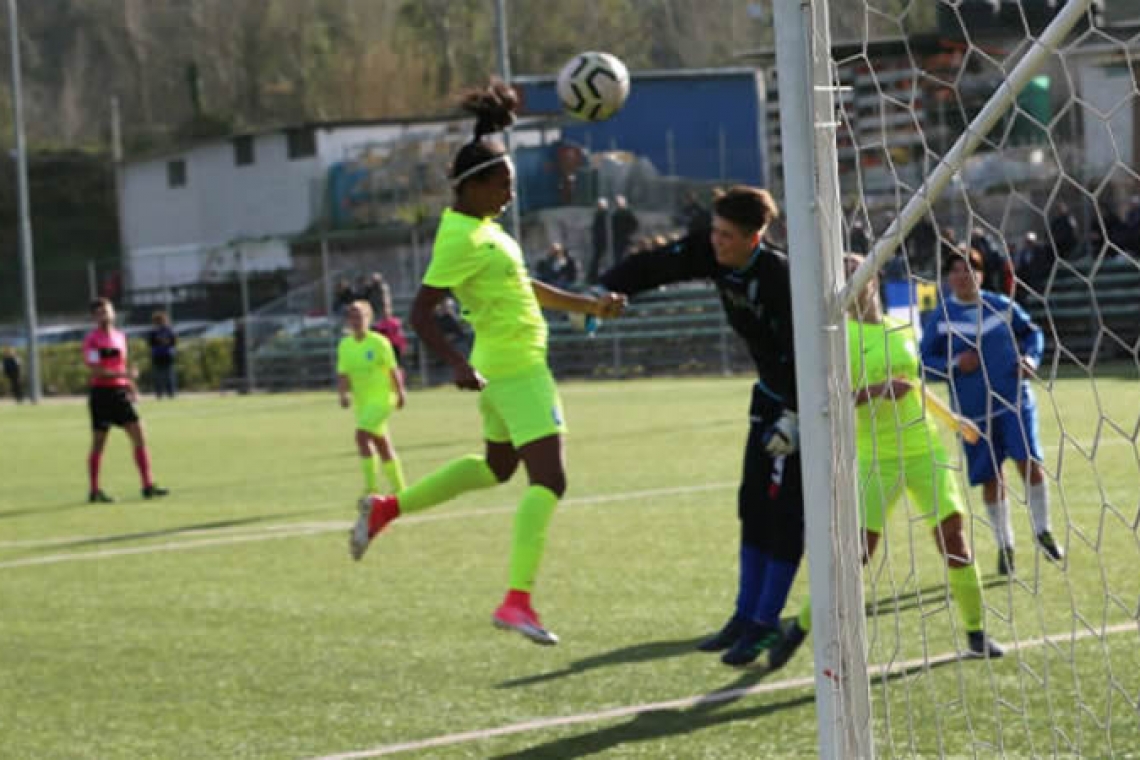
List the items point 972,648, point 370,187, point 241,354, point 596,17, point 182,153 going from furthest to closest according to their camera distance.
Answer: point 596,17 → point 182,153 → point 370,187 → point 241,354 → point 972,648

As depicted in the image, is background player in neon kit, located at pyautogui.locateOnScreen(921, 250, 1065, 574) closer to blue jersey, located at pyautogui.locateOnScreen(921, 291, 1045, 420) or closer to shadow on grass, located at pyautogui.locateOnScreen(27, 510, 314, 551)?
blue jersey, located at pyautogui.locateOnScreen(921, 291, 1045, 420)

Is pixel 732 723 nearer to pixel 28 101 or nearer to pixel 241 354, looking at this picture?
pixel 241 354

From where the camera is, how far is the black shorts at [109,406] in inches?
659

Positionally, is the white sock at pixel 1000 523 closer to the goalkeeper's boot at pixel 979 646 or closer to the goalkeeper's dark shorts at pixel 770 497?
the goalkeeper's boot at pixel 979 646

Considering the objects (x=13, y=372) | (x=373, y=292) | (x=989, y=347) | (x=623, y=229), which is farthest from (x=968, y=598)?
(x=13, y=372)

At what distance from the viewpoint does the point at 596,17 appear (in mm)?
71062

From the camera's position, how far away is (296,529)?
12.9 m

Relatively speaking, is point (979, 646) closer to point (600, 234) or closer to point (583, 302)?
point (583, 302)

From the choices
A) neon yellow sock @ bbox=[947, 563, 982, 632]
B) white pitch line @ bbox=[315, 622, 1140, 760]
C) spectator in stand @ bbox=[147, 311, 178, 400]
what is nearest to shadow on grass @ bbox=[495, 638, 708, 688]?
white pitch line @ bbox=[315, 622, 1140, 760]

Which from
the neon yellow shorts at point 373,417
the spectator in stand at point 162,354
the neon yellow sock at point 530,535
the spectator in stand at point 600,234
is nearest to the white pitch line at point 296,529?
the neon yellow shorts at point 373,417

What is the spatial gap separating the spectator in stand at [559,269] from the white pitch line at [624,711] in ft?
85.3

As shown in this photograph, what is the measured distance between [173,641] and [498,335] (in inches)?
79.6

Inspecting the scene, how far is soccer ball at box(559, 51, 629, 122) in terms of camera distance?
8.85 metres

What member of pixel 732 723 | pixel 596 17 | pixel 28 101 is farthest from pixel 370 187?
pixel 732 723
